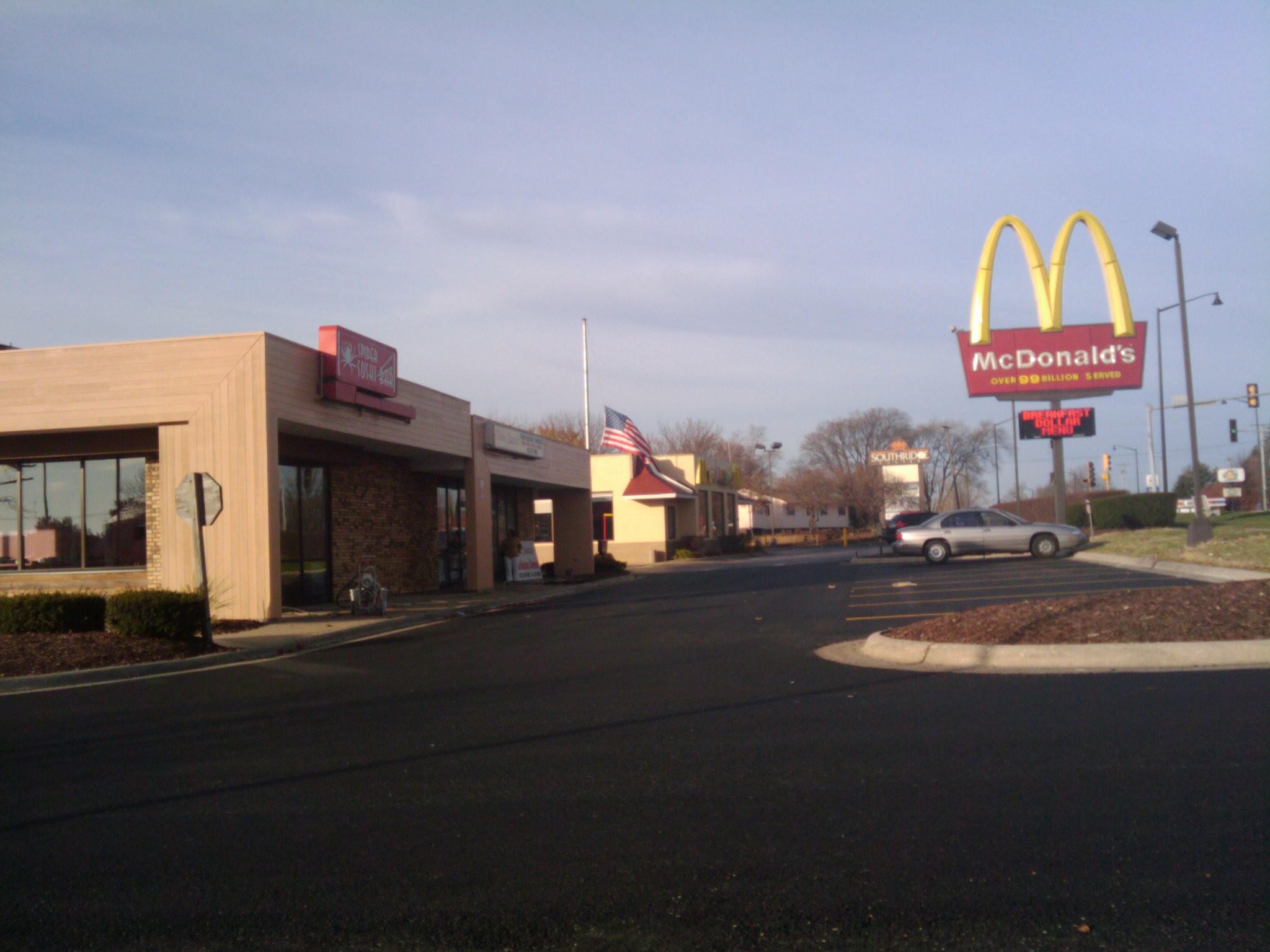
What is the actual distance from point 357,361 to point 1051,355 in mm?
26811

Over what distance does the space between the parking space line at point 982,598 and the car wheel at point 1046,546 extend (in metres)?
10.4

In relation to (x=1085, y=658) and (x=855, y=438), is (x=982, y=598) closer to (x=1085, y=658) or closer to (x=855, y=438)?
(x=1085, y=658)

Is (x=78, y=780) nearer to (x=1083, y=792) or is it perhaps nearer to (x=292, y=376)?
(x=1083, y=792)

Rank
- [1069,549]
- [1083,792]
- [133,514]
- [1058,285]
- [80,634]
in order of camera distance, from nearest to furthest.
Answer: [1083,792], [80,634], [133,514], [1069,549], [1058,285]

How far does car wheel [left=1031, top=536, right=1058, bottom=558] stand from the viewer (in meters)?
28.7

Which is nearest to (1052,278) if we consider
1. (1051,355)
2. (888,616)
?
(1051,355)

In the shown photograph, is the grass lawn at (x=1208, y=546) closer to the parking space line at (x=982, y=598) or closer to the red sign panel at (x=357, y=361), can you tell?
the parking space line at (x=982, y=598)

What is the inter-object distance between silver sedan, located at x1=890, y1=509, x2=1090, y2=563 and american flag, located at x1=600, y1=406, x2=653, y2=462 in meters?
16.1

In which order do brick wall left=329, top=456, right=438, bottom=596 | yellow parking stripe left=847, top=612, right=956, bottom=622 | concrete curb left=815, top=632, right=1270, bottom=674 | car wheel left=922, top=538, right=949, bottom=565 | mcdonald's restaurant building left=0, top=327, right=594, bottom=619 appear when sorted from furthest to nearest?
car wheel left=922, top=538, right=949, bottom=565, brick wall left=329, top=456, right=438, bottom=596, mcdonald's restaurant building left=0, top=327, right=594, bottom=619, yellow parking stripe left=847, top=612, right=956, bottom=622, concrete curb left=815, top=632, right=1270, bottom=674

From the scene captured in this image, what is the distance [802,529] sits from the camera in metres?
102

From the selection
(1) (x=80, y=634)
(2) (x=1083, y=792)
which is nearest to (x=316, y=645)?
(1) (x=80, y=634)

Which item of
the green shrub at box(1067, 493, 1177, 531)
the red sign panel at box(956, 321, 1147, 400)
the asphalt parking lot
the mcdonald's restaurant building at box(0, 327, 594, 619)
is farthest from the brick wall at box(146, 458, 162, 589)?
the green shrub at box(1067, 493, 1177, 531)

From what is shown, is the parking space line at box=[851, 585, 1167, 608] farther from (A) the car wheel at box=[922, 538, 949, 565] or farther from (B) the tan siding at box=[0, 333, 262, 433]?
(B) the tan siding at box=[0, 333, 262, 433]

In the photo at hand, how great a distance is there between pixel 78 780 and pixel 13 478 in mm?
17230
